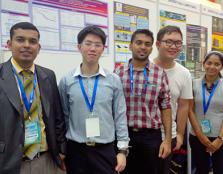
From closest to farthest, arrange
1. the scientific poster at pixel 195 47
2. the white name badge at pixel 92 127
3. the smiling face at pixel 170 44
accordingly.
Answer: the white name badge at pixel 92 127, the smiling face at pixel 170 44, the scientific poster at pixel 195 47

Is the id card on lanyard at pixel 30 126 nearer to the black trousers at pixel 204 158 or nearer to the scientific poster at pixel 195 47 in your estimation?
the black trousers at pixel 204 158

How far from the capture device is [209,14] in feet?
12.7

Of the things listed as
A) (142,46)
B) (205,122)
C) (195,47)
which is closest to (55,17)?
(142,46)

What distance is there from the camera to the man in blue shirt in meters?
1.78

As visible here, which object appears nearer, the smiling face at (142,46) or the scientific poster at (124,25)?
the smiling face at (142,46)

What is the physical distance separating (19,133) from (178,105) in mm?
1281

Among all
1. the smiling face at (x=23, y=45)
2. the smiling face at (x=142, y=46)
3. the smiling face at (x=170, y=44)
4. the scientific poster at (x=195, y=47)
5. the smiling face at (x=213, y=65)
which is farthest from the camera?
the scientific poster at (x=195, y=47)

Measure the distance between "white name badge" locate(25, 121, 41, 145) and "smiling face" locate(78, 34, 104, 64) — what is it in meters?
0.49

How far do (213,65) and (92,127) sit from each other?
144cm

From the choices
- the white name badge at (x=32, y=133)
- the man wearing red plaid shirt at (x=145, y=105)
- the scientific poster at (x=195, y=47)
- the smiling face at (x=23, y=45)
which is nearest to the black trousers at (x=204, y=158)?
the man wearing red plaid shirt at (x=145, y=105)

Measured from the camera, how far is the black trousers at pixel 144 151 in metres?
1.98

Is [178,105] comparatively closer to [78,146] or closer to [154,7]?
[78,146]

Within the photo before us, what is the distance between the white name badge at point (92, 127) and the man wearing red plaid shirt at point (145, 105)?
295mm

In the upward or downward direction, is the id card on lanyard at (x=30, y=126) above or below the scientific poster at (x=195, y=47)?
below
